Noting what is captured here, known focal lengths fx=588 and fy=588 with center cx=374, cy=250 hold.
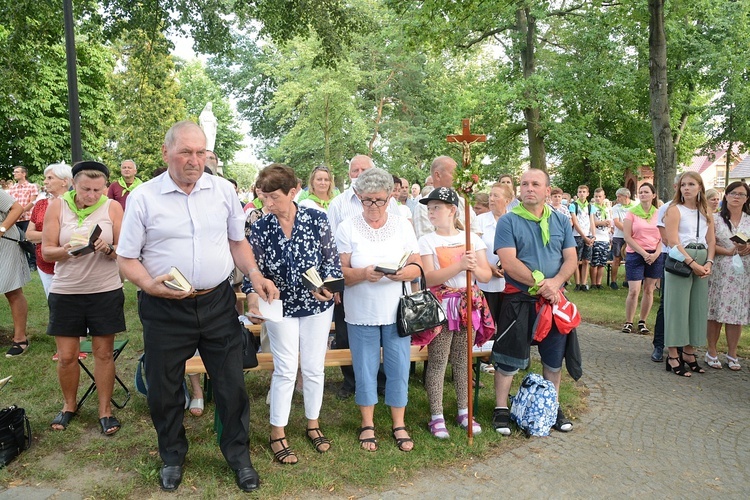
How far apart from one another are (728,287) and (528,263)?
319cm

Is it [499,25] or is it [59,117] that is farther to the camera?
[59,117]

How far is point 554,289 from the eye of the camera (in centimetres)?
451

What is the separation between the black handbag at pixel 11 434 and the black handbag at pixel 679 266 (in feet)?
20.1

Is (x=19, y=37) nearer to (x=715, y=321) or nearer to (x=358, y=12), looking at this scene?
(x=358, y=12)

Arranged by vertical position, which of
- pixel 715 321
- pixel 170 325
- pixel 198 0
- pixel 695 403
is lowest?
pixel 695 403

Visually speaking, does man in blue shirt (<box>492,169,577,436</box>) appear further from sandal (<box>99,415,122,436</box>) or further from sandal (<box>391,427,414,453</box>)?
sandal (<box>99,415,122,436</box>)

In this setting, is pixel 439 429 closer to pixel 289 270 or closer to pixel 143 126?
pixel 289 270

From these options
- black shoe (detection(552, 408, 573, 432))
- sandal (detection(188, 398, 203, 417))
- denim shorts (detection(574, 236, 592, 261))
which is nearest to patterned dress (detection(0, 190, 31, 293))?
sandal (detection(188, 398, 203, 417))

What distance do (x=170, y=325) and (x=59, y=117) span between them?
30123 millimetres

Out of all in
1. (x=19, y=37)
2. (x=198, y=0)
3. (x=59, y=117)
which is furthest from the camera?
(x=59, y=117)

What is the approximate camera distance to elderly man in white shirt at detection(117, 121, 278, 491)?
3.48 meters

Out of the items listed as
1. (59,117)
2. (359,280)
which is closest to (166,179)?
(359,280)

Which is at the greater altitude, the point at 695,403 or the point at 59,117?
the point at 59,117

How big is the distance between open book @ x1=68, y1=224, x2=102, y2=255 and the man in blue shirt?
3070 mm
